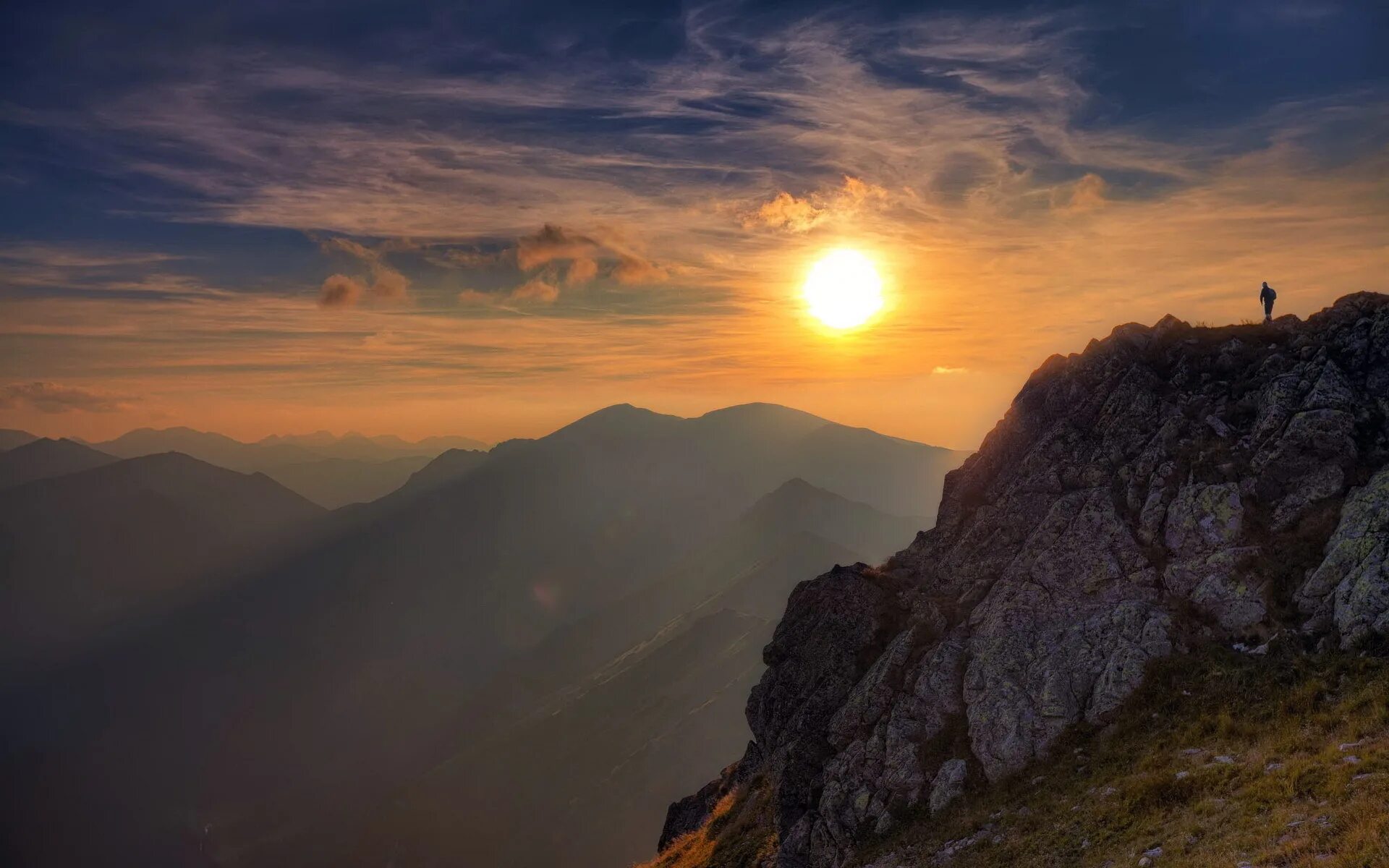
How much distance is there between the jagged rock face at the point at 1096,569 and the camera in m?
33.0

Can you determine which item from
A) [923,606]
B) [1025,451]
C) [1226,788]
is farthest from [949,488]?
[1226,788]

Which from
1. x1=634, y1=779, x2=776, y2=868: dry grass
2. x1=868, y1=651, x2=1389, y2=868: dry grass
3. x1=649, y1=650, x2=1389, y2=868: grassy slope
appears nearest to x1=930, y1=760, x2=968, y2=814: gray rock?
x1=649, y1=650, x2=1389, y2=868: grassy slope

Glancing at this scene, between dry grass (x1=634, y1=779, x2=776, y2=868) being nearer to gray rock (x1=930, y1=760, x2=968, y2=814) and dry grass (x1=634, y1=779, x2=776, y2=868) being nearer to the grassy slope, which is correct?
the grassy slope

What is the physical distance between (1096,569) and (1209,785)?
15763 mm

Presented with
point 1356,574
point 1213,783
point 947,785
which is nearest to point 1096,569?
point 1356,574

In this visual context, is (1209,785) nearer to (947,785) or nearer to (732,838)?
(947,785)

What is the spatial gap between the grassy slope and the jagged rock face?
171 centimetres

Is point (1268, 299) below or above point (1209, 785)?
above

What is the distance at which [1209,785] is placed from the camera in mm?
24312

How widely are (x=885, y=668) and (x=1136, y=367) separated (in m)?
26.9

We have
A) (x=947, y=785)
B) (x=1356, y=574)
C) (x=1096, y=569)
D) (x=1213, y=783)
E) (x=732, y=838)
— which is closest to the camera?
(x=1213, y=783)

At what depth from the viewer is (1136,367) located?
154ft

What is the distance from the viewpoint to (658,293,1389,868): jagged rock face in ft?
108

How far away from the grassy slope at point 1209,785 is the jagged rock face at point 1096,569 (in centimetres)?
171
